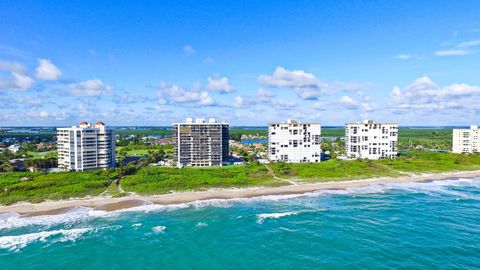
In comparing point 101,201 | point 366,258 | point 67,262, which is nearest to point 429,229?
point 366,258

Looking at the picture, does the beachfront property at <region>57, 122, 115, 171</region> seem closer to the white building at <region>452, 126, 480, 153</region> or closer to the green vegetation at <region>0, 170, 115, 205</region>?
the green vegetation at <region>0, 170, 115, 205</region>

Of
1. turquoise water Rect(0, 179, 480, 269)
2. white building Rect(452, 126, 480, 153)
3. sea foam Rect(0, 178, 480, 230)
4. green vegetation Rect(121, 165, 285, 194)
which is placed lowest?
turquoise water Rect(0, 179, 480, 269)

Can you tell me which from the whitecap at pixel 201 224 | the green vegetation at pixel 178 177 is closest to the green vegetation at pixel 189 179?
the green vegetation at pixel 178 177

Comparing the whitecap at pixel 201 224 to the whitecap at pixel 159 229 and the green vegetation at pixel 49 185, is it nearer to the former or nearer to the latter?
the whitecap at pixel 159 229

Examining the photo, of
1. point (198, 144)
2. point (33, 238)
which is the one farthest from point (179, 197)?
point (198, 144)

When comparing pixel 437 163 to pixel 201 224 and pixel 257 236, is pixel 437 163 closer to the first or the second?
pixel 257 236

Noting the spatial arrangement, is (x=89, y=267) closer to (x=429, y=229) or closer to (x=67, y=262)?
(x=67, y=262)

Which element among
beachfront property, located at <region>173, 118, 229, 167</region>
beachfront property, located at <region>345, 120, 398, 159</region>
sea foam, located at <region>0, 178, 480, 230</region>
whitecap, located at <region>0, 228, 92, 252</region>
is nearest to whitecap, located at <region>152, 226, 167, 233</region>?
sea foam, located at <region>0, 178, 480, 230</region>
